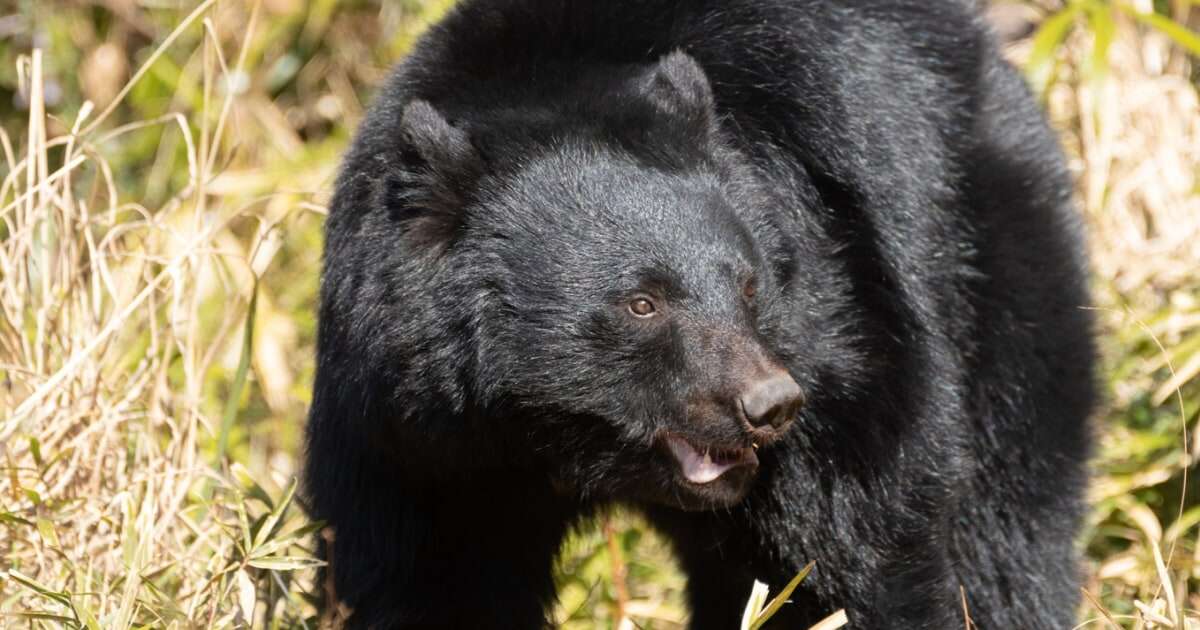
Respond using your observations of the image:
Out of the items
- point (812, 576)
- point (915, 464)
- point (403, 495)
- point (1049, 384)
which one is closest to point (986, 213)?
point (1049, 384)

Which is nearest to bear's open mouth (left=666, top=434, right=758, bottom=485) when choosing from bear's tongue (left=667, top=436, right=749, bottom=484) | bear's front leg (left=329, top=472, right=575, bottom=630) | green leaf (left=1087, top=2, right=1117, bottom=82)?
bear's tongue (left=667, top=436, right=749, bottom=484)

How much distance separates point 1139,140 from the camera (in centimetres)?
662

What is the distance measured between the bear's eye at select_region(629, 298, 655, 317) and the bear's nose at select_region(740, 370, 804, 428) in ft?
0.98

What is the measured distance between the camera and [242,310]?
5.29 metres

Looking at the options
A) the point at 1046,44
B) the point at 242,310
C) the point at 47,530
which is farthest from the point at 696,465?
the point at 1046,44

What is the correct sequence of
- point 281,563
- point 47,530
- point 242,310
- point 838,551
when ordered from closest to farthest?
point 281,563, point 838,551, point 47,530, point 242,310

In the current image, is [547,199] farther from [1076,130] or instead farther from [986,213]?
[1076,130]

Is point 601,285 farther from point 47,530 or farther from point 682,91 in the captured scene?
point 47,530

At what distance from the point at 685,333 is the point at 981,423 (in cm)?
140

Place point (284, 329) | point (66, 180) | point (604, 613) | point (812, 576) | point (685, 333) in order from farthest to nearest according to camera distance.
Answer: point (284, 329) → point (604, 613) → point (66, 180) → point (812, 576) → point (685, 333)

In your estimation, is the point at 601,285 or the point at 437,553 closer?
the point at 601,285

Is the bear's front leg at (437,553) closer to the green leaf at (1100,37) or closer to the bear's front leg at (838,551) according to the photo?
the bear's front leg at (838,551)

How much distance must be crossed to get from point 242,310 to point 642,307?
2.19 m

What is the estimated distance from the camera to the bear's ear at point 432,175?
3.65m
